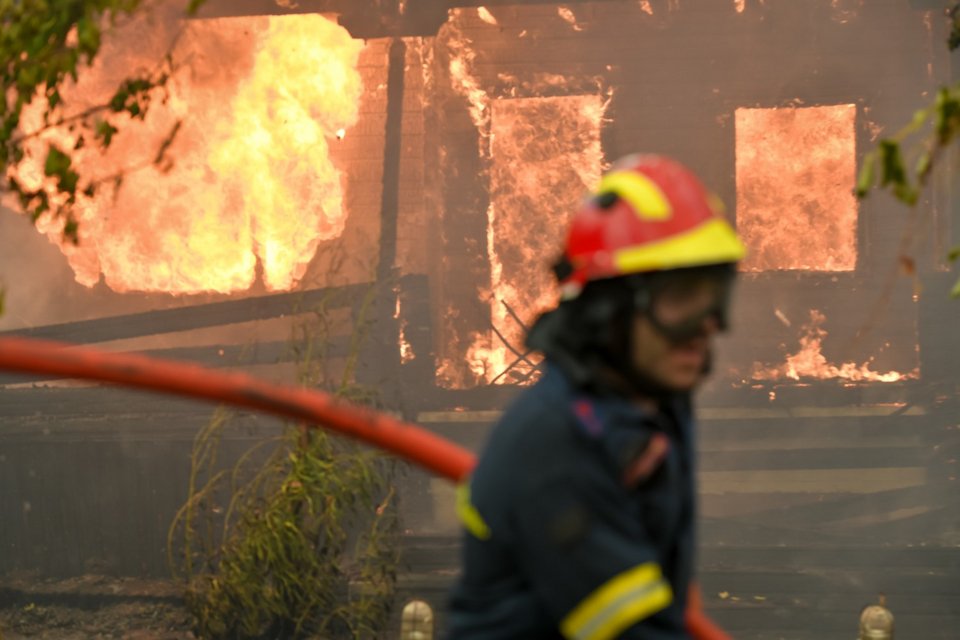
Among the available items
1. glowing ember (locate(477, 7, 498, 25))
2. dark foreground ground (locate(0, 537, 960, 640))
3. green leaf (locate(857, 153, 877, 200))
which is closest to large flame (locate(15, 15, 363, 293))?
glowing ember (locate(477, 7, 498, 25))

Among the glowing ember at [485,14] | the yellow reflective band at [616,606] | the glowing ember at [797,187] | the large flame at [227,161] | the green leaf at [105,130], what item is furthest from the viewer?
the glowing ember at [485,14]

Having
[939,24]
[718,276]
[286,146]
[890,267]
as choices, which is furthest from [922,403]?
[718,276]

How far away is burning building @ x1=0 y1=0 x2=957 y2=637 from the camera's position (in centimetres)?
1520

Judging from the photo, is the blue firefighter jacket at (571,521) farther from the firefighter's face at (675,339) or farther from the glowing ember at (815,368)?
the glowing ember at (815,368)

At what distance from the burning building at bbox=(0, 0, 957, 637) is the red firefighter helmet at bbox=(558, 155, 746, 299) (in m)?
12.7

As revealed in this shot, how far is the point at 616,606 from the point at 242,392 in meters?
0.85

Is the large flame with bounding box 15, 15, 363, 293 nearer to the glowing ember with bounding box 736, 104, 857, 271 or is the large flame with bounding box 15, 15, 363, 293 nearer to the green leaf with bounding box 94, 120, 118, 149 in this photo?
the glowing ember with bounding box 736, 104, 857, 271

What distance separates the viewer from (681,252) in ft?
6.89

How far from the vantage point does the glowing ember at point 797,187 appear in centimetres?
1568

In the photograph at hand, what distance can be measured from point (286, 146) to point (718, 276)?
13.6m

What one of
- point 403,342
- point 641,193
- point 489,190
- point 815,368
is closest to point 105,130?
point 641,193

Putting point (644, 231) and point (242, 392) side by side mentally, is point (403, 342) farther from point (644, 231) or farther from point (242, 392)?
point (644, 231)

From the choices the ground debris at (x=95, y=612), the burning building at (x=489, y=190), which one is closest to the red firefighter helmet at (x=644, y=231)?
the ground debris at (x=95, y=612)

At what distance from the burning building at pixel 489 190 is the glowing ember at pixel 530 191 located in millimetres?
25
